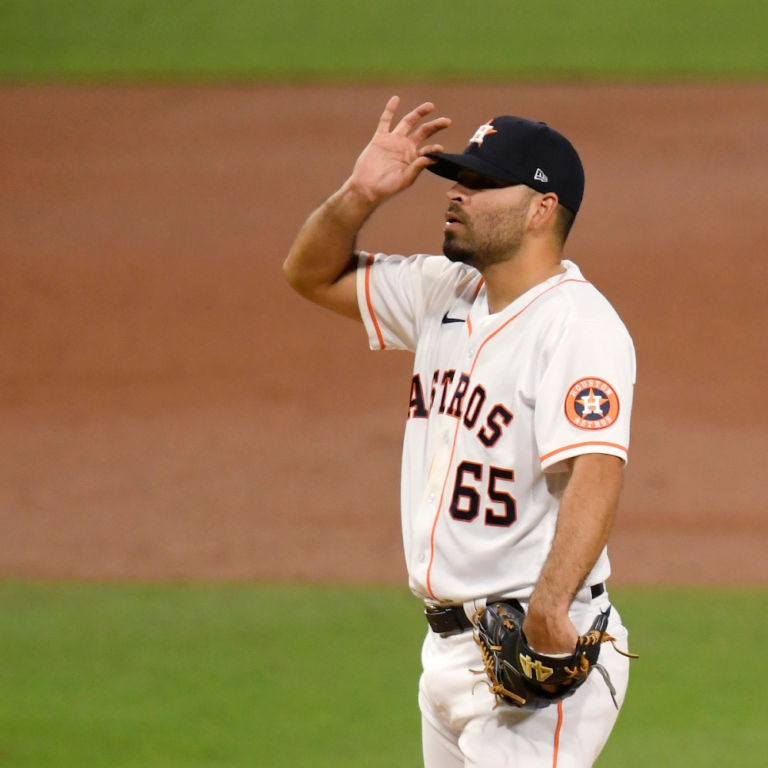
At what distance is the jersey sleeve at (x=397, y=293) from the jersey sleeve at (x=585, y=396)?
1.94 ft

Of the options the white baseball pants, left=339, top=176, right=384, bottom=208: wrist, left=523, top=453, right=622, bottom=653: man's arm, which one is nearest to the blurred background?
the white baseball pants

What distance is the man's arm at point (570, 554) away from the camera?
2262mm

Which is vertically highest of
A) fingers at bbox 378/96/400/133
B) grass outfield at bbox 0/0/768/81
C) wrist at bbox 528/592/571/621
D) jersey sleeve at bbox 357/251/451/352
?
grass outfield at bbox 0/0/768/81

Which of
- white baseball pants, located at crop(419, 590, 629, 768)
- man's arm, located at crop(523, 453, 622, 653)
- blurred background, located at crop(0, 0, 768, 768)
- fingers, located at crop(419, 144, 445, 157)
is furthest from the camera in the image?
blurred background, located at crop(0, 0, 768, 768)

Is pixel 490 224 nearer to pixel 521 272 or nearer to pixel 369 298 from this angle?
pixel 521 272

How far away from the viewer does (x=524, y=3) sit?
10414mm

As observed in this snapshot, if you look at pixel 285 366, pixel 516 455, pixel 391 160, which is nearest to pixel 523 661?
pixel 516 455

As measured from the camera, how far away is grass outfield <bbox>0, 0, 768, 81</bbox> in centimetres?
973

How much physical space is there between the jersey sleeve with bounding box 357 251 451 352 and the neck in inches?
10.6

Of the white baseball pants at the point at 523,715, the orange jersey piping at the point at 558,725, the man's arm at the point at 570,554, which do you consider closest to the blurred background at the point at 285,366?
the white baseball pants at the point at 523,715

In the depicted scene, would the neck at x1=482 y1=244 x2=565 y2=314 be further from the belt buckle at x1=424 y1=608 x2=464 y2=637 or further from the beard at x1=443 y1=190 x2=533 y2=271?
the belt buckle at x1=424 y1=608 x2=464 y2=637

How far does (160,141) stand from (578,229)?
3.43 metres

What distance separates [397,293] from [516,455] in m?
0.67

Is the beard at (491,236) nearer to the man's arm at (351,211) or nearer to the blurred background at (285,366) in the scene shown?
the man's arm at (351,211)
